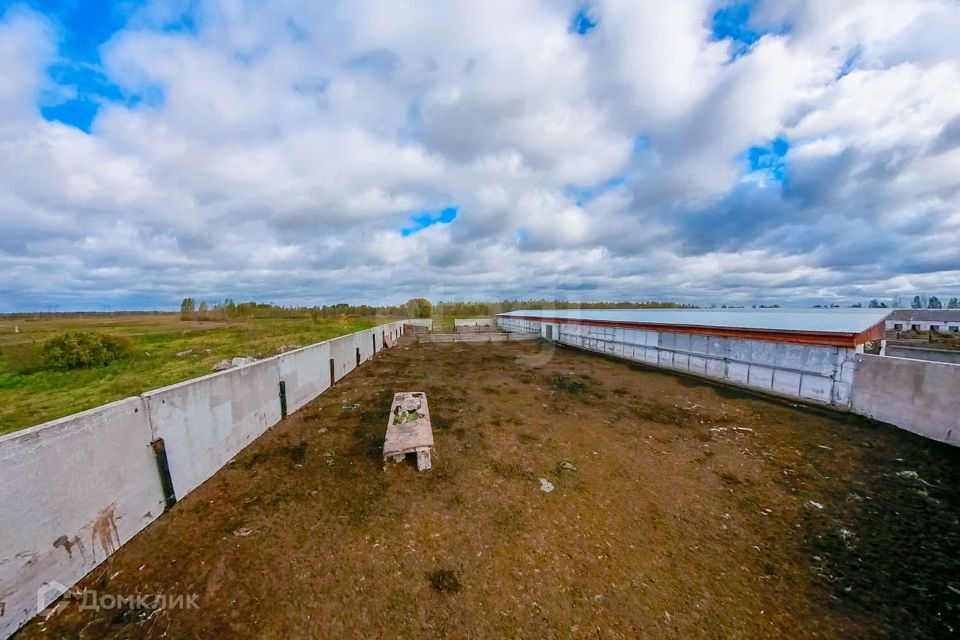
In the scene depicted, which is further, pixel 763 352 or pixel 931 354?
pixel 931 354

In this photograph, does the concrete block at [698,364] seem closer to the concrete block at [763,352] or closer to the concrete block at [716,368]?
the concrete block at [716,368]

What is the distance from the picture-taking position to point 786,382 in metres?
8.68

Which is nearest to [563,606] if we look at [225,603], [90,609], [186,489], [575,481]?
[575,481]

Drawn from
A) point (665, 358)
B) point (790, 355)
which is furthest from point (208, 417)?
point (665, 358)

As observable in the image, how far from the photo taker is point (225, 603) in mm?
2732

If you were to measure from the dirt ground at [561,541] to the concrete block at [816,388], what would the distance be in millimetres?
1312

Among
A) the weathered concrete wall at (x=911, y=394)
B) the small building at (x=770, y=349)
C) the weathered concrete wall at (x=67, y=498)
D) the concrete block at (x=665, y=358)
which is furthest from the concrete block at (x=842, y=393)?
the weathered concrete wall at (x=67, y=498)

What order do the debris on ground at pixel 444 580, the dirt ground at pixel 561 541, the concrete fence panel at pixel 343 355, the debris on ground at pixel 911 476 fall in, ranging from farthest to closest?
1. the concrete fence panel at pixel 343 355
2. the debris on ground at pixel 911 476
3. the debris on ground at pixel 444 580
4. the dirt ground at pixel 561 541

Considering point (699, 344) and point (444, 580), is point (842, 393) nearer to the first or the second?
point (699, 344)

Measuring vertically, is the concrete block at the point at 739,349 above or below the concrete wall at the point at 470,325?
above

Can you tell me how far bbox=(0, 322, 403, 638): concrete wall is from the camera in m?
2.45

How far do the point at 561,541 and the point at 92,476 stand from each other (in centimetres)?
475

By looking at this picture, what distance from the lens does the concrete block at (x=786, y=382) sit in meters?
8.44

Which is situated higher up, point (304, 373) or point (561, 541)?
→ point (304, 373)
